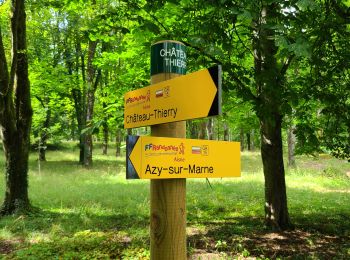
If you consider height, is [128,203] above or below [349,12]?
below

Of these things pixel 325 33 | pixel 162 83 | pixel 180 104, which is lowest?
pixel 180 104

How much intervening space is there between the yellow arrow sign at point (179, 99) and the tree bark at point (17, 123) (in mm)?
7508

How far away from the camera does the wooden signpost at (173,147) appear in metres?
2.52

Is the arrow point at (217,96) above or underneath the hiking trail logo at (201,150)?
above

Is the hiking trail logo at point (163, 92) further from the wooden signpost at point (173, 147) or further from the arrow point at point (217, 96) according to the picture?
the arrow point at point (217, 96)

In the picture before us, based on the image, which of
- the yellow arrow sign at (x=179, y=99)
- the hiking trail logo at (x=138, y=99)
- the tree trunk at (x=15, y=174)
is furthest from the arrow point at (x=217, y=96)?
the tree trunk at (x=15, y=174)

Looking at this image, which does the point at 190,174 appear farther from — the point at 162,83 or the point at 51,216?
the point at 51,216

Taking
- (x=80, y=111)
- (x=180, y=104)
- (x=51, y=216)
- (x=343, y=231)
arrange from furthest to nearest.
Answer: (x=80, y=111) → (x=51, y=216) → (x=343, y=231) → (x=180, y=104)

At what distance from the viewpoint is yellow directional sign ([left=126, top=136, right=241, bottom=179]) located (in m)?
2.54

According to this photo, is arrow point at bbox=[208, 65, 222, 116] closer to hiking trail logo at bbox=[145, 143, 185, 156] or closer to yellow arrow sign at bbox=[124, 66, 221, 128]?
yellow arrow sign at bbox=[124, 66, 221, 128]

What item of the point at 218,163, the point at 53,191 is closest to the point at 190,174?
the point at 218,163

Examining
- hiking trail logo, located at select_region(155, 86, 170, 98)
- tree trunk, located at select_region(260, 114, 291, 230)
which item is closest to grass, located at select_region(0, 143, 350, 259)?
tree trunk, located at select_region(260, 114, 291, 230)

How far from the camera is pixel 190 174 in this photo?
2.68 meters

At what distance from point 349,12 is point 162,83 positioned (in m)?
4.12
